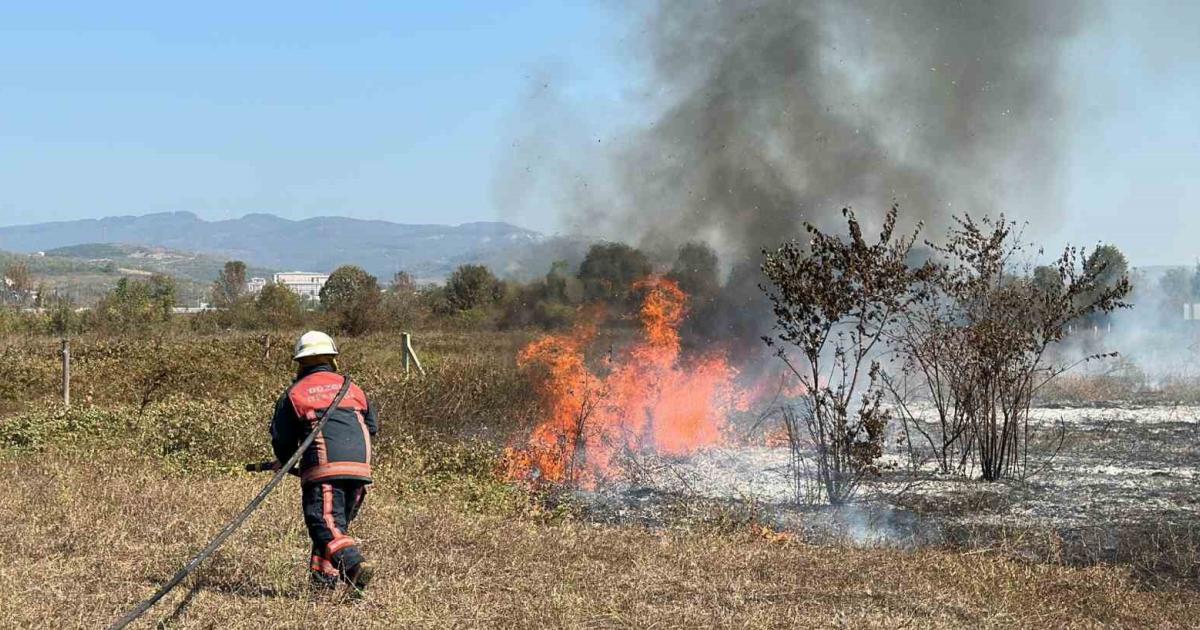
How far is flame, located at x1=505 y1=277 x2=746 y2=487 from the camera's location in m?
A: 13.8

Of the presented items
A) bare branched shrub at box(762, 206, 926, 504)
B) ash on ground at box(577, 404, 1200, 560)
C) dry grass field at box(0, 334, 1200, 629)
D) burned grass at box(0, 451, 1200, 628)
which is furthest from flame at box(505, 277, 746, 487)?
burned grass at box(0, 451, 1200, 628)

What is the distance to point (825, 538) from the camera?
973cm

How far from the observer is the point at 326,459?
6.65 meters

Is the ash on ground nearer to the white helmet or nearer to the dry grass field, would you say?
the dry grass field

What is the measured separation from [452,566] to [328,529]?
45.9 inches

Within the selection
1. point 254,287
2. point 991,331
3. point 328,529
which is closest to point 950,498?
point 991,331

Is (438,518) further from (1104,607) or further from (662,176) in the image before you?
(662,176)

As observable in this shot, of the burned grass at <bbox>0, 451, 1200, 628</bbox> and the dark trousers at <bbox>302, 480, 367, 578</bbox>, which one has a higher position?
the dark trousers at <bbox>302, 480, 367, 578</bbox>

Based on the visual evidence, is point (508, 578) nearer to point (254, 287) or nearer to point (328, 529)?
point (328, 529)

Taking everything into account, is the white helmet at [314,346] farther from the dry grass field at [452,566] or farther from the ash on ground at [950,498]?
the ash on ground at [950,498]

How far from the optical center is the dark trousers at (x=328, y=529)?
659 centimetres

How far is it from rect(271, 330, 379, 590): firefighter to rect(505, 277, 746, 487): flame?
20.8 feet

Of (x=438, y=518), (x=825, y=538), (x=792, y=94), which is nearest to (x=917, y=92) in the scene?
(x=792, y=94)

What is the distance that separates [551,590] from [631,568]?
874mm
